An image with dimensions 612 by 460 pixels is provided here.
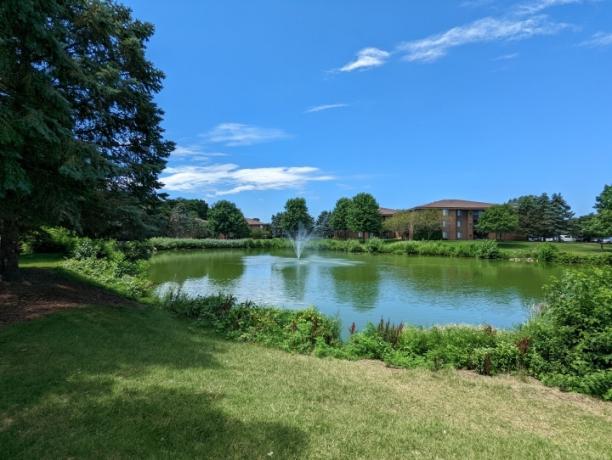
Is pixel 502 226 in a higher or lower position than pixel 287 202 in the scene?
lower

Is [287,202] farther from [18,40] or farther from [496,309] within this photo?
[18,40]

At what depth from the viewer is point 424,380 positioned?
19.1ft

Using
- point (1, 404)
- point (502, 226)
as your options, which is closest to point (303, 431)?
point (1, 404)

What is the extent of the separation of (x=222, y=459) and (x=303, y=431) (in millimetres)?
879

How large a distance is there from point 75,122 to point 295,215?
71.3 metres

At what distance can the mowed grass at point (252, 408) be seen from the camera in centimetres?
337

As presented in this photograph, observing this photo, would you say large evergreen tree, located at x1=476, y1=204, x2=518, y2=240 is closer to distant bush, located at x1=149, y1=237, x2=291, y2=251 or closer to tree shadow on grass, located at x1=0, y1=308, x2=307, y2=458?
distant bush, located at x1=149, y1=237, x2=291, y2=251

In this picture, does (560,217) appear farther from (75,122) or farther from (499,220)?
(75,122)

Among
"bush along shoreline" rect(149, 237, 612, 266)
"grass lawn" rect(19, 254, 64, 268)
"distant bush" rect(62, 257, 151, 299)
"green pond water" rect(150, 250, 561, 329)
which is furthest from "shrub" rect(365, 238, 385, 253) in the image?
"grass lawn" rect(19, 254, 64, 268)

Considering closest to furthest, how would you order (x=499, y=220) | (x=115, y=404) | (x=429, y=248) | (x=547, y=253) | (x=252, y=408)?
1. (x=115, y=404)
2. (x=252, y=408)
3. (x=547, y=253)
4. (x=429, y=248)
5. (x=499, y=220)

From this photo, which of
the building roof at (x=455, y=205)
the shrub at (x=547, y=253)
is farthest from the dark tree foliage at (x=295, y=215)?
the shrub at (x=547, y=253)

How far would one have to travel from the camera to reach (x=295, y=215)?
8019 centimetres

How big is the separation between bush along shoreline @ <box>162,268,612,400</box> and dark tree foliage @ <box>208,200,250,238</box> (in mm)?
69389

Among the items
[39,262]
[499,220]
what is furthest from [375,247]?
[39,262]
